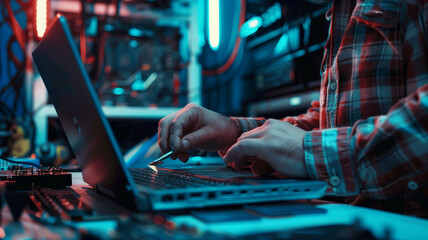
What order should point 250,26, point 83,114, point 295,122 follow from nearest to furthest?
point 83,114 → point 295,122 → point 250,26

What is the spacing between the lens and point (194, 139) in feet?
2.63

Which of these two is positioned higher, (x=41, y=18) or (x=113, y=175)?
(x=41, y=18)

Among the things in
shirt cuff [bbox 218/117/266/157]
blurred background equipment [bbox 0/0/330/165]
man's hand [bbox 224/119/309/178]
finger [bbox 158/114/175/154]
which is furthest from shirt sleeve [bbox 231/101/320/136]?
blurred background equipment [bbox 0/0/330/165]

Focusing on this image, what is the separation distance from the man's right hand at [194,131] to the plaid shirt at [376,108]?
234 millimetres

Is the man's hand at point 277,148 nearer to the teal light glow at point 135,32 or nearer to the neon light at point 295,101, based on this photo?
the neon light at point 295,101

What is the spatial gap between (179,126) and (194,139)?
59 mm

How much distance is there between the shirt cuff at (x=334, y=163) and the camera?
557 mm

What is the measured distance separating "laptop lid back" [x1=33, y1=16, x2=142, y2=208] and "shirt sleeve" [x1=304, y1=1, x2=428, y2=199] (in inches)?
11.2

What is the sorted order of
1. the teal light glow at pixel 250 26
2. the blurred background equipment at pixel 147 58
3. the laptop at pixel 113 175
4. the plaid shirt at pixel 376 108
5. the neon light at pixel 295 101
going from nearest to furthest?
the laptop at pixel 113 175 → the plaid shirt at pixel 376 108 → the neon light at pixel 295 101 → the blurred background equipment at pixel 147 58 → the teal light glow at pixel 250 26

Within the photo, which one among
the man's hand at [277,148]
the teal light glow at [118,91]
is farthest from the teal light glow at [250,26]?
the man's hand at [277,148]

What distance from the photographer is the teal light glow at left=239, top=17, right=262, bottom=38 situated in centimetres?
223

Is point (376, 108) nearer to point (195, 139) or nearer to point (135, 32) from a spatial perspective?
point (195, 139)

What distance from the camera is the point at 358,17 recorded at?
697mm

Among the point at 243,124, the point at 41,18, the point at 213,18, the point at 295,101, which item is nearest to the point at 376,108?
the point at 243,124
